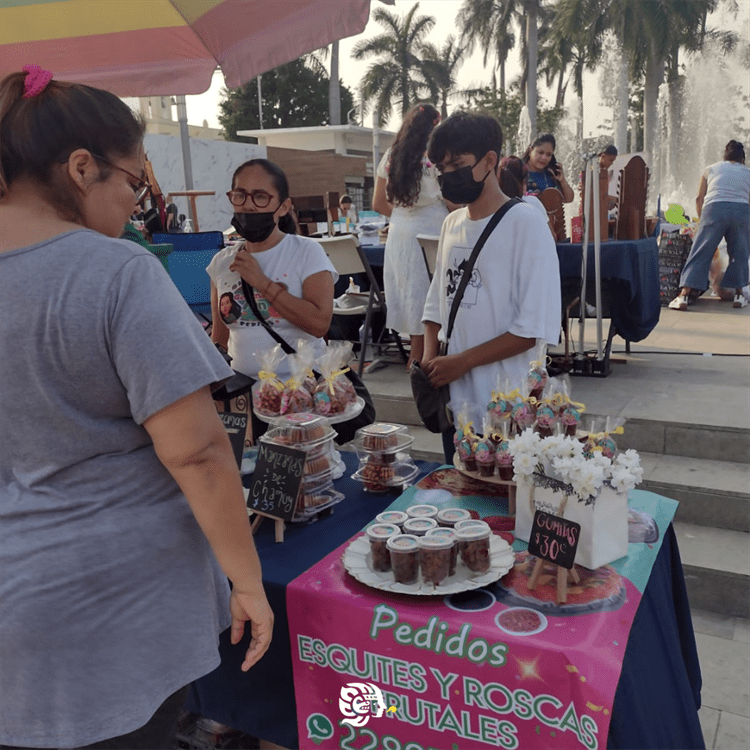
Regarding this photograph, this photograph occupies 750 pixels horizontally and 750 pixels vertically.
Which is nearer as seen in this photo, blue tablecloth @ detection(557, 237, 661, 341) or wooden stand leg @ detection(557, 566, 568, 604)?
wooden stand leg @ detection(557, 566, 568, 604)

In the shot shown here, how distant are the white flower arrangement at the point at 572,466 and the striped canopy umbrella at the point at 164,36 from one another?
211 centimetres

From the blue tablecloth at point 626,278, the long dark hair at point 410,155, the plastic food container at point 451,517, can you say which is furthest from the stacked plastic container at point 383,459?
the blue tablecloth at point 626,278

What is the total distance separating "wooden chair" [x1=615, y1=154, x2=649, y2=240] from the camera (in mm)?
5199

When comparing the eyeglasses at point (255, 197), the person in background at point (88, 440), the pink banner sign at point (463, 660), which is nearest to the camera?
the person in background at point (88, 440)

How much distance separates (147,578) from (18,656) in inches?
8.5

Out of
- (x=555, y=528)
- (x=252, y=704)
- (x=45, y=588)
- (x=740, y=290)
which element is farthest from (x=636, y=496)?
(x=740, y=290)

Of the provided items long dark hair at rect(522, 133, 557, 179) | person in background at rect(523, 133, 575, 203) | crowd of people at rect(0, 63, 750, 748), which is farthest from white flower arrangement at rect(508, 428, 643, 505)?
long dark hair at rect(522, 133, 557, 179)

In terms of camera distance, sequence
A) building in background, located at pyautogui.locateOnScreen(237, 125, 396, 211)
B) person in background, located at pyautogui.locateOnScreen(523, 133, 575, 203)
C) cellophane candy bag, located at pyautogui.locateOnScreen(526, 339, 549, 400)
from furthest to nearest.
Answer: building in background, located at pyautogui.locateOnScreen(237, 125, 396, 211)
person in background, located at pyautogui.locateOnScreen(523, 133, 575, 203)
cellophane candy bag, located at pyautogui.locateOnScreen(526, 339, 549, 400)

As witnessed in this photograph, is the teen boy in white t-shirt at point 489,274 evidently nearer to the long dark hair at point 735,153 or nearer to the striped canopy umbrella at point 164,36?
the striped canopy umbrella at point 164,36

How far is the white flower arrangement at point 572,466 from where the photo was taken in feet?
4.90

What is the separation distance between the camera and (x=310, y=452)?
197cm

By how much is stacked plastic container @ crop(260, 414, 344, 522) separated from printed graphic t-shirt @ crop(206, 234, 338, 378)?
1.92 ft

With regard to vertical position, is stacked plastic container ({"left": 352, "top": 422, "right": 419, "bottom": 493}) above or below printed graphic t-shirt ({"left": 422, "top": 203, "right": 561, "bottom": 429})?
below

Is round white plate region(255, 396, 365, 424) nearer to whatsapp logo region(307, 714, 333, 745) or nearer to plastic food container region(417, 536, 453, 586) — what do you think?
plastic food container region(417, 536, 453, 586)
